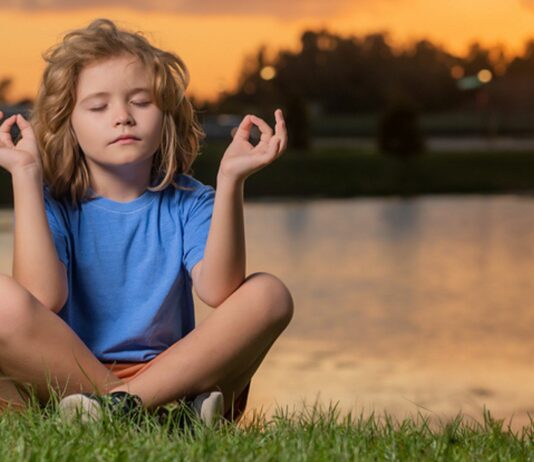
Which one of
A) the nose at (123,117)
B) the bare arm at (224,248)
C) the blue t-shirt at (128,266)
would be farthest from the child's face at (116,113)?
the bare arm at (224,248)

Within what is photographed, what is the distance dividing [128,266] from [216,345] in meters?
0.34

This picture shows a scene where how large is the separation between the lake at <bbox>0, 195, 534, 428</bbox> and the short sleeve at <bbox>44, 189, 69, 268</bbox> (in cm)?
67

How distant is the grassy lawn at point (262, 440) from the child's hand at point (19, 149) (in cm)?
56

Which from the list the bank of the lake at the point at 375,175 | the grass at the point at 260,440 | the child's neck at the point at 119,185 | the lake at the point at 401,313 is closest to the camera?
the grass at the point at 260,440

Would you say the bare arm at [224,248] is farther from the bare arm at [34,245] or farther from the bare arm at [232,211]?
the bare arm at [34,245]

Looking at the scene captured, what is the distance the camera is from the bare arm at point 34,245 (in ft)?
9.36

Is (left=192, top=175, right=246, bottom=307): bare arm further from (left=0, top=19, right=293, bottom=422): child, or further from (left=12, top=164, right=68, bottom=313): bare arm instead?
(left=12, top=164, right=68, bottom=313): bare arm

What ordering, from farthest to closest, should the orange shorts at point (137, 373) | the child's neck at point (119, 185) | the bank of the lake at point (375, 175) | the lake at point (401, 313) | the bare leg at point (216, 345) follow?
the bank of the lake at point (375, 175) → the lake at point (401, 313) → the child's neck at point (119, 185) → the orange shorts at point (137, 373) → the bare leg at point (216, 345)

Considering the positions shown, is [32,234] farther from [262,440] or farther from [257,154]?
[262,440]

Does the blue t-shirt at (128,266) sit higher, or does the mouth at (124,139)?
the mouth at (124,139)

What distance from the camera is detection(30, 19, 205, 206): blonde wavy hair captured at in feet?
10.1

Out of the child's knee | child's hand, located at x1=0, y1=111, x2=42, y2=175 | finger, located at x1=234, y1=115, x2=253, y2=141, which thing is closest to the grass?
the child's knee

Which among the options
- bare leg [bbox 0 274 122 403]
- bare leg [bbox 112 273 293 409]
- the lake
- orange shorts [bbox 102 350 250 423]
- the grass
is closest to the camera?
the grass

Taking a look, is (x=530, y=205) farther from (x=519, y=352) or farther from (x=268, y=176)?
(x=519, y=352)
